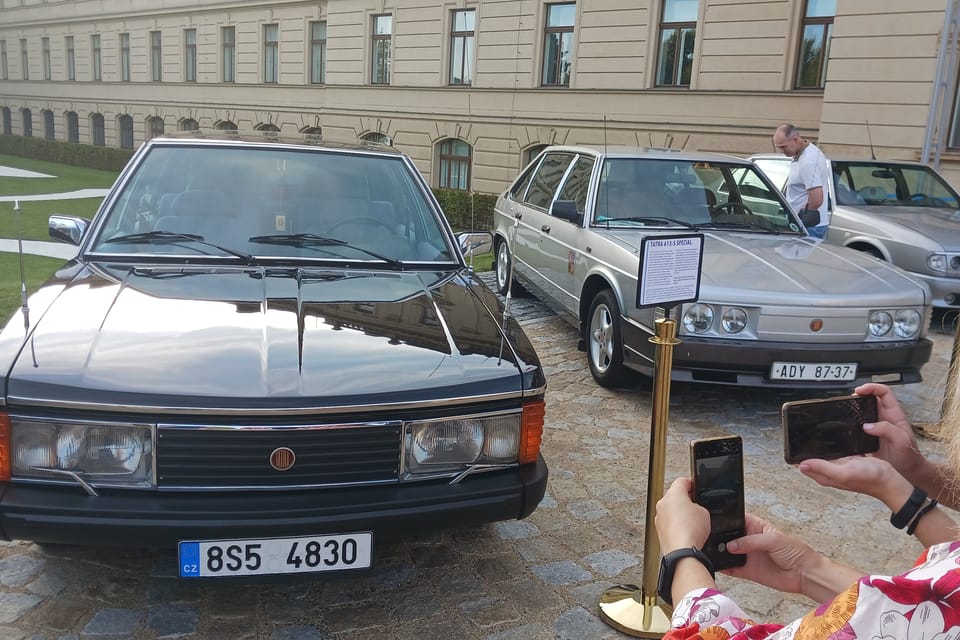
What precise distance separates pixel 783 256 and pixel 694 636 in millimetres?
4584

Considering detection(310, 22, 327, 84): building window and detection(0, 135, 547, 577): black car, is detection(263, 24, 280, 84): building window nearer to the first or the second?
detection(310, 22, 327, 84): building window

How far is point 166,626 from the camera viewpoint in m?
2.87

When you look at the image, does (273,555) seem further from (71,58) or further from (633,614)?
(71,58)

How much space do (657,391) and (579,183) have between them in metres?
3.82

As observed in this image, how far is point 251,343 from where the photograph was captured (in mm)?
2832

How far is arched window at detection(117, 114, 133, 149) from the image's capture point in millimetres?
39688

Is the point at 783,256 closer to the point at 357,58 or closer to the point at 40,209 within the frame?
the point at 40,209

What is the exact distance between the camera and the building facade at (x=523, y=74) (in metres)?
14.4

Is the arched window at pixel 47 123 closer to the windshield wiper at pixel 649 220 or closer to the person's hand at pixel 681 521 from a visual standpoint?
the windshield wiper at pixel 649 220

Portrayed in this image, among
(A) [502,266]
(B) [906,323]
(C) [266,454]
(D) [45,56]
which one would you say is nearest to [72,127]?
(D) [45,56]

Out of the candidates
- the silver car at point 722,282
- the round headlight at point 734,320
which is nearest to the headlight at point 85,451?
the silver car at point 722,282

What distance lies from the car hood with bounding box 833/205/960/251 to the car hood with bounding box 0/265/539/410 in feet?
21.0

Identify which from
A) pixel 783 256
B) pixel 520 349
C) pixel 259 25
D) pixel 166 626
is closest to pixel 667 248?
pixel 520 349

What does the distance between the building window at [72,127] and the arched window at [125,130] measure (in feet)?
14.7
